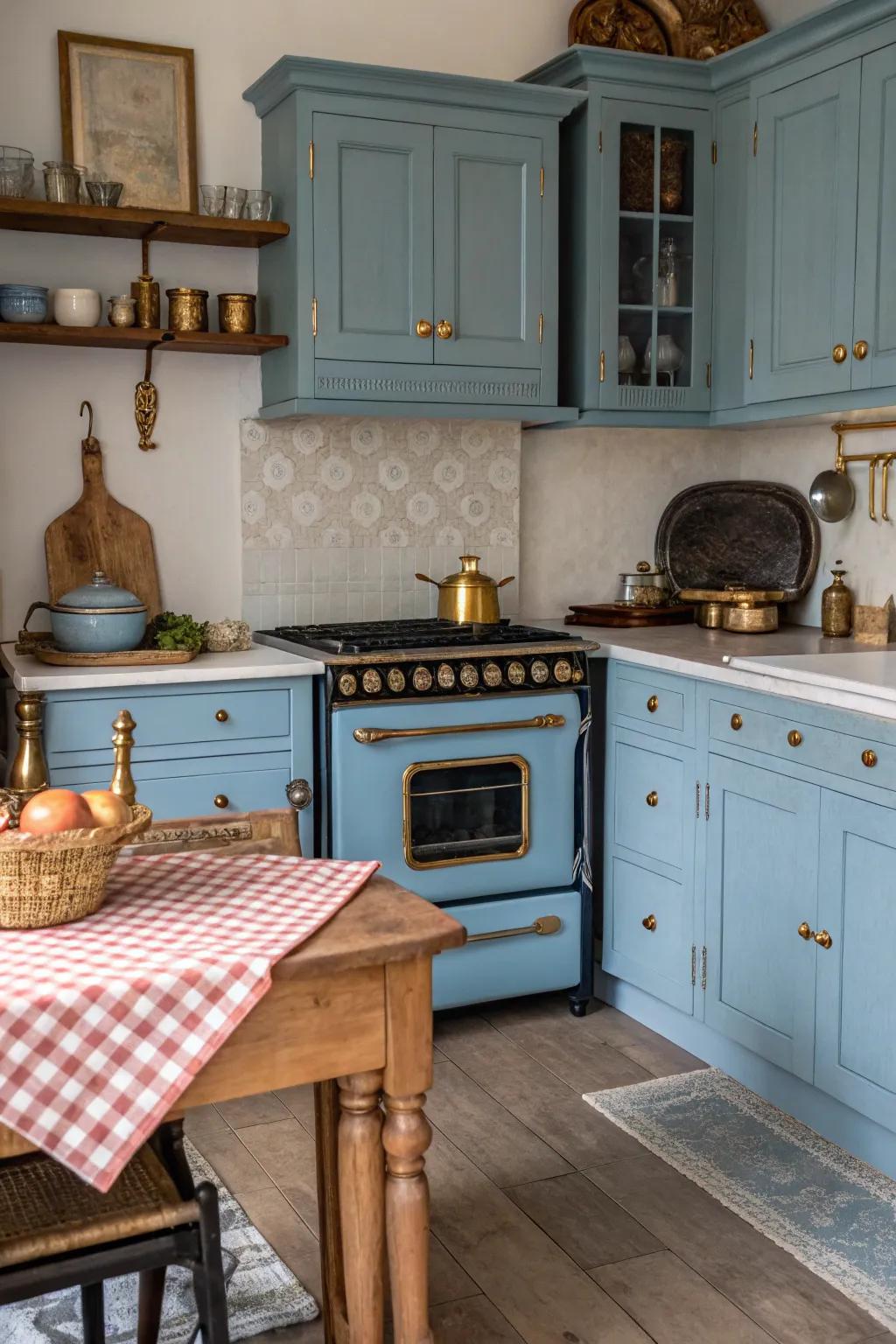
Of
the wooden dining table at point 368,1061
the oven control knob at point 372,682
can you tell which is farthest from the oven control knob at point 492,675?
the wooden dining table at point 368,1061

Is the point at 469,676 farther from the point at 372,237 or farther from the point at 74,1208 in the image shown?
the point at 74,1208

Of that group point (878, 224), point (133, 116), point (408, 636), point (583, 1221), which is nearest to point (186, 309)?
point (133, 116)

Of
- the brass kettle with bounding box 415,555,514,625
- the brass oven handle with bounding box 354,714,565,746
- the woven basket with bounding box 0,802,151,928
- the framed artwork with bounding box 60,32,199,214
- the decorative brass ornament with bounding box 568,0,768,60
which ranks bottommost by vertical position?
the brass oven handle with bounding box 354,714,565,746

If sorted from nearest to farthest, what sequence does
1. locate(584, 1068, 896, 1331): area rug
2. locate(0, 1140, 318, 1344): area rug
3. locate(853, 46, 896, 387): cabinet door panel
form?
locate(0, 1140, 318, 1344): area rug → locate(584, 1068, 896, 1331): area rug → locate(853, 46, 896, 387): cabinet door panel

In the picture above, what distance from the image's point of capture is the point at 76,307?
341 centimetres

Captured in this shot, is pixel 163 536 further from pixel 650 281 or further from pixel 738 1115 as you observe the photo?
pixel 738 1115

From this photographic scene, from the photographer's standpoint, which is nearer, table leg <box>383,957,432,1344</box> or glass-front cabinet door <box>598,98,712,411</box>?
table leg <box>383,957,432,1344</box>

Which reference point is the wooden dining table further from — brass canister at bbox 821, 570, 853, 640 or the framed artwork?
the framed artwork

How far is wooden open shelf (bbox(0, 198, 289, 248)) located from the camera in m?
3.29

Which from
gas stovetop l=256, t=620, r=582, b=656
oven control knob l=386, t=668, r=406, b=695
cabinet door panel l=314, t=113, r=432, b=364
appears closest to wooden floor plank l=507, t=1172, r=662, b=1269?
oven control knob l=386, t=668, r=406, b=695

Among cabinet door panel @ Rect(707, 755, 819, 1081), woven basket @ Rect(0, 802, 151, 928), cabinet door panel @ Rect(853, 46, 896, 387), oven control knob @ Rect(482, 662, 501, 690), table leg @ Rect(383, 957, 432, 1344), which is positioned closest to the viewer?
woven basket @ Rect(0, 802, 151, 928)

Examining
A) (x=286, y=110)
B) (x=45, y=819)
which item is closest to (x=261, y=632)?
(x=286, y=110)

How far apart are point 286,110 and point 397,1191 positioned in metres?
2.82

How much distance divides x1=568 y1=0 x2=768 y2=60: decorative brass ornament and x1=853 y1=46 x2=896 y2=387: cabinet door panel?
94 cm
